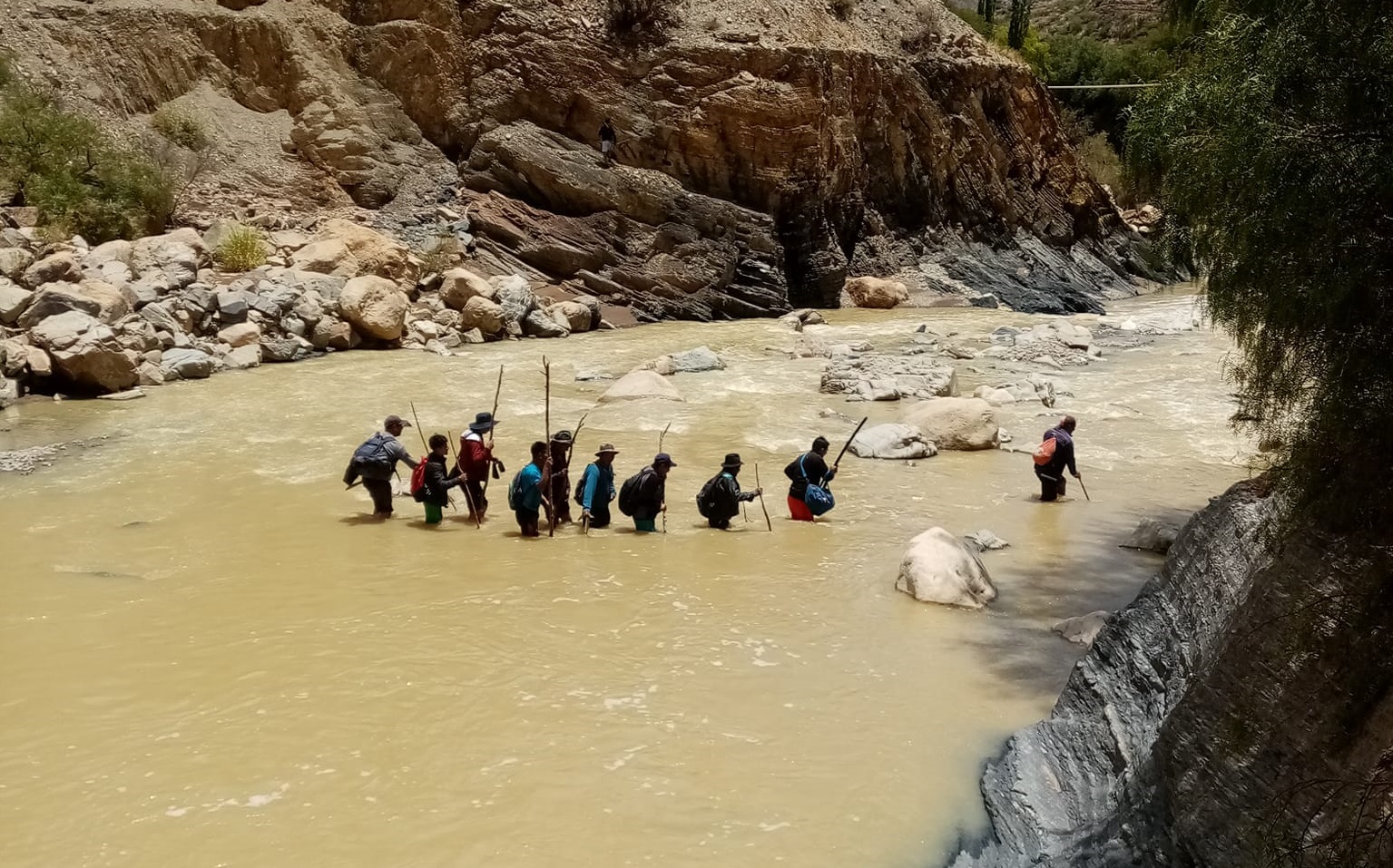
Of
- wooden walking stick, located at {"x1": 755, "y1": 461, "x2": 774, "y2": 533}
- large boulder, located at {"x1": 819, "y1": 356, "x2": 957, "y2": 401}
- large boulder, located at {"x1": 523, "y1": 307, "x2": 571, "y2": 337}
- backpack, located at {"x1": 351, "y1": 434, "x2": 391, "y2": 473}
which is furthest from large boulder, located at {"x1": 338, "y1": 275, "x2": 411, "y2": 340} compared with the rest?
backpack, located at {"x1": 351, "y1": 434, "x2": 391, "y2": 473}

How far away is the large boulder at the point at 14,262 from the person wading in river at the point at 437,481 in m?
11.4

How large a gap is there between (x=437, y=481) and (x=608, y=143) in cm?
1934

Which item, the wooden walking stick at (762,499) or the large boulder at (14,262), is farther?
the large boulder at (14,262)

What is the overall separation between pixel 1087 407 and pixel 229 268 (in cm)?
1643

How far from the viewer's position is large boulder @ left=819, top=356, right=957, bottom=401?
16.3m

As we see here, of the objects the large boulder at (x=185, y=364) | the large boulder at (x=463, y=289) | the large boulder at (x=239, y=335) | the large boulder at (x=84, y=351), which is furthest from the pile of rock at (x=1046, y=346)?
the large boulder at (x=84, y=351)

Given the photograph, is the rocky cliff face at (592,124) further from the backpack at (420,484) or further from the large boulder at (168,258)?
the backpack at (420,484)

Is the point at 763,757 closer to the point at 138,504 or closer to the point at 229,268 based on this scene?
the point at 138,504

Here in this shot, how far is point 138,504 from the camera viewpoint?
10.0 metres

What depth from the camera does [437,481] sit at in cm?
941

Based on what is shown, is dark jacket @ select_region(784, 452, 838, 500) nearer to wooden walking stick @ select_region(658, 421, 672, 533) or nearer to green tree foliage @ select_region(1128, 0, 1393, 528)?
wooden walking stick @ select_region(658, 421, 672, 533)

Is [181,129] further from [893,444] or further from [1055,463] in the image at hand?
[1055,463]

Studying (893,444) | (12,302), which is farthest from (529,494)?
(12,302)

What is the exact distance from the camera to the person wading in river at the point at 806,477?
992 cm
